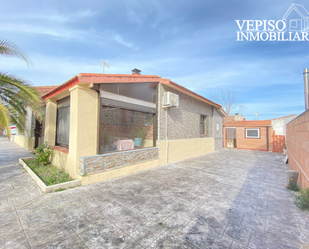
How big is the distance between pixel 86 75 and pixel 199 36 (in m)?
7.63

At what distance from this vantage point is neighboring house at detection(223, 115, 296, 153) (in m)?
12.2

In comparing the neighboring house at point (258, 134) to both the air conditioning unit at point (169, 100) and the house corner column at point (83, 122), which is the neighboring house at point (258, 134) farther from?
the house corner column at point (83, 122)

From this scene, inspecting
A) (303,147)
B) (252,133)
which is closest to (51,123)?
(303,147)

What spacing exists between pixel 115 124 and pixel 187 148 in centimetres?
475

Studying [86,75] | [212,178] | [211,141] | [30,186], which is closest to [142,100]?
[86,75]

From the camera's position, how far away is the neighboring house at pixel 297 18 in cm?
573

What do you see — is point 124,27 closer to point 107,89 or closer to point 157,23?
point 157,23

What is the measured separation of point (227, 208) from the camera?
295 cm

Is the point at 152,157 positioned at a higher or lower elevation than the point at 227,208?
higher

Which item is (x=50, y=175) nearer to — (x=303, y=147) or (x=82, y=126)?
(x=82, y=126)

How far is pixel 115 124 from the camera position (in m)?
5.23

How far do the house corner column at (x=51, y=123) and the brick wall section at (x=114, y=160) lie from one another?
3233mm

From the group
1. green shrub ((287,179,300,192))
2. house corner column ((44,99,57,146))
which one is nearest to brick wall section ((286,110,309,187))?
green shrub ((287,179,300,192))

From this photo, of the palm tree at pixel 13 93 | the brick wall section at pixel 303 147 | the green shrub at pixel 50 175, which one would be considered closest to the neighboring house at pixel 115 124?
the green shrub at pixel 50 175
